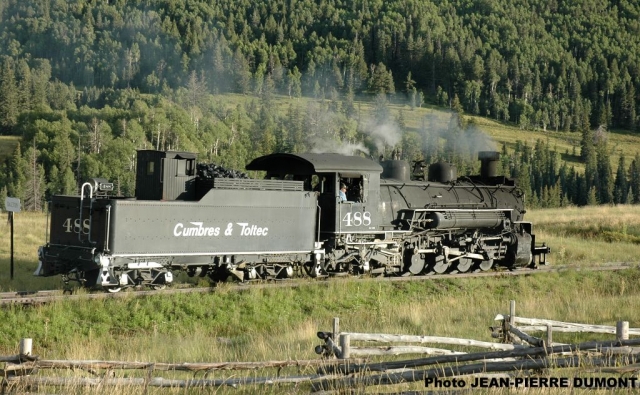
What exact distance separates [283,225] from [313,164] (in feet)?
6.43

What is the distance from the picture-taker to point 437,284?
71.1 feet

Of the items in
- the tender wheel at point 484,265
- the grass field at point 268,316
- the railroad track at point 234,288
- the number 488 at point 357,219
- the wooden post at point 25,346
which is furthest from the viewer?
the tender wheel at point 484,265

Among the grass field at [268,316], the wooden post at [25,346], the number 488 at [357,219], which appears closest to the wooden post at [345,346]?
the grass field at [268,316]

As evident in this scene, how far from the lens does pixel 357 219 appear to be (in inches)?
808

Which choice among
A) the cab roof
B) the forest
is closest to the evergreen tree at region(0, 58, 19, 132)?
the forest

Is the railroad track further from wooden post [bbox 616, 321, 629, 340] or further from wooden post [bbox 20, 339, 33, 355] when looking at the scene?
wooden post [bbox 616, 321, 629, 340]

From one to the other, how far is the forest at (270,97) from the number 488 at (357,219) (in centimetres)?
1681

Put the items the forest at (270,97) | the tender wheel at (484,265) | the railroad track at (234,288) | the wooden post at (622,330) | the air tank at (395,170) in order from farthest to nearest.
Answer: the forest at (270,97)
the tender wheel at (484,265)
the air tank at (395,170)
the railroad track at (234,288)
the wooden post at (622,330)

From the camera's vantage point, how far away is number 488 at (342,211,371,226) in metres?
20.3

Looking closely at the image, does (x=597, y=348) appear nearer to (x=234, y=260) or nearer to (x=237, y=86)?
(x=234, y=260)

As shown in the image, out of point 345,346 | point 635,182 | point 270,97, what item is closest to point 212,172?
point 345,346

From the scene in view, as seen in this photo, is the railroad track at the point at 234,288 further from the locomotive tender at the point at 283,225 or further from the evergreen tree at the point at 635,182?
the evergreen tree at the point at 635,182

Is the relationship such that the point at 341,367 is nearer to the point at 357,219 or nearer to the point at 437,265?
the point at 357,219

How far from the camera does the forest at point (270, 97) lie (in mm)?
82812
